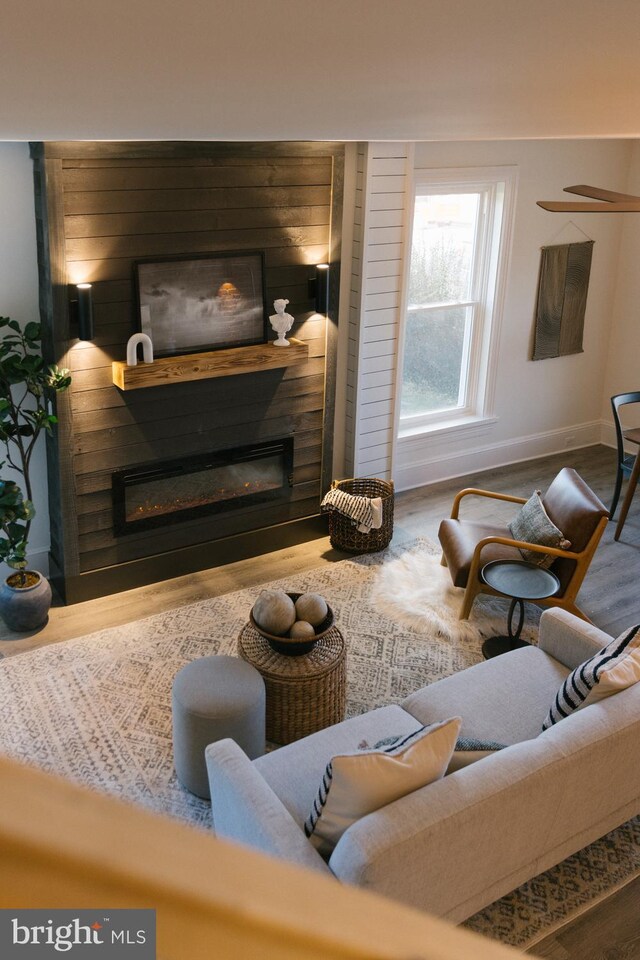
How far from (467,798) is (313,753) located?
0.70m

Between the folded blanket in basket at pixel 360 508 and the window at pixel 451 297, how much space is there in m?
1.08

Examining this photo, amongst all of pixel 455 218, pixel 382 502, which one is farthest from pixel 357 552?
pixel 455 218

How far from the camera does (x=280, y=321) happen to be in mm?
4816

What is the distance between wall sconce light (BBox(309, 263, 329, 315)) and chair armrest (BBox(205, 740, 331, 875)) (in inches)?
113

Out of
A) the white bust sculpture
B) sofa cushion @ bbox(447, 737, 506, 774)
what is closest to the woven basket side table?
sofa cushion @ bbox(447, 737, 506, 774)

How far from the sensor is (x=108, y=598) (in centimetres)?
477

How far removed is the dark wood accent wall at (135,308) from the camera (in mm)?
4102

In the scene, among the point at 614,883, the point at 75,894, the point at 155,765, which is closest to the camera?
the point at 75,894

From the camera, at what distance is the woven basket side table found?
3508 mm

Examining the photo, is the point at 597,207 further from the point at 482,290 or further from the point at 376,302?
the point at 482,290

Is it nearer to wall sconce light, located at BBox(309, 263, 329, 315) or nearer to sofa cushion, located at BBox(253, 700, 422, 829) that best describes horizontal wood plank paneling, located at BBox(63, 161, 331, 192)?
wall sconce light, located at BBox(309, 263, 329, 315)

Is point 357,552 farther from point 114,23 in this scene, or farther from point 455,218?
point 114,23

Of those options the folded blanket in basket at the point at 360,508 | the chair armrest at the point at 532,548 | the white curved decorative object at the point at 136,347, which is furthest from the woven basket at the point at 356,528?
the white curved decorative object at the point at 136,347

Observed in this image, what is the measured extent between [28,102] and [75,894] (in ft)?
1.32
